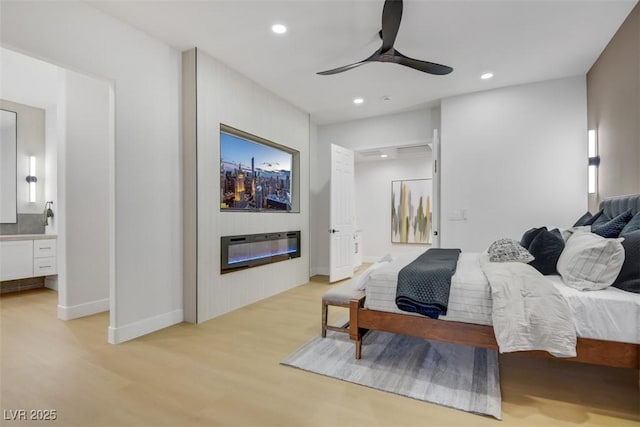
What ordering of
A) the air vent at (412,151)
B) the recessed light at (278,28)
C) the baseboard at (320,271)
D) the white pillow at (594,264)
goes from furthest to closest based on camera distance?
the air vent at (412,151)
the baseboard at (320,271)
the recessed light at (278,28)
the white pillow at (594,264)

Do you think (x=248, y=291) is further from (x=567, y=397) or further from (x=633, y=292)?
(x=633, y=292)

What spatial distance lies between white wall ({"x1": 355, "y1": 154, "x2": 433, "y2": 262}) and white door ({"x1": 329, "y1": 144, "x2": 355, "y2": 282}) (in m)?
1.89

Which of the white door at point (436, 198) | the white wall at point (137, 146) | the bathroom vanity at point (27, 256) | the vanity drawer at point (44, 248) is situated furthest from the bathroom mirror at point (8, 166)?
the white door at point (436, 198)

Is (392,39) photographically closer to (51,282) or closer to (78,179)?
(78,179)

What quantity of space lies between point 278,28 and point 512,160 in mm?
3431

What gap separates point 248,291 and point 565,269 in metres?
3.29

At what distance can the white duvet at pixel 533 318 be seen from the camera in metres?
1.79

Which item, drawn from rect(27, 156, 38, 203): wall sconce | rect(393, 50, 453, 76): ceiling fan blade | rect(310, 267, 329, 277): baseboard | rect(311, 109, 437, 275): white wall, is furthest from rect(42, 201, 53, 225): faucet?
rect(393, 50, 453, 76): ceiling fan blade

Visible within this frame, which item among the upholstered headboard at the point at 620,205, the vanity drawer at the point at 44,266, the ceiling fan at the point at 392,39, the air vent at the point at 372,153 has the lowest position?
the vanity drawer at the point at 44,266

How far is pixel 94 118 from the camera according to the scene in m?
3.63

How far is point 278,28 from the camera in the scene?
290cm

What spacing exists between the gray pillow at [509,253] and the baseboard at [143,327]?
3173mm

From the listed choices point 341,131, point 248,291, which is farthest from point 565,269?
point 341,131

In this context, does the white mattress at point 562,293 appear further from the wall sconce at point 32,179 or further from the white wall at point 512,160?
the wall sconce at point 32,179
